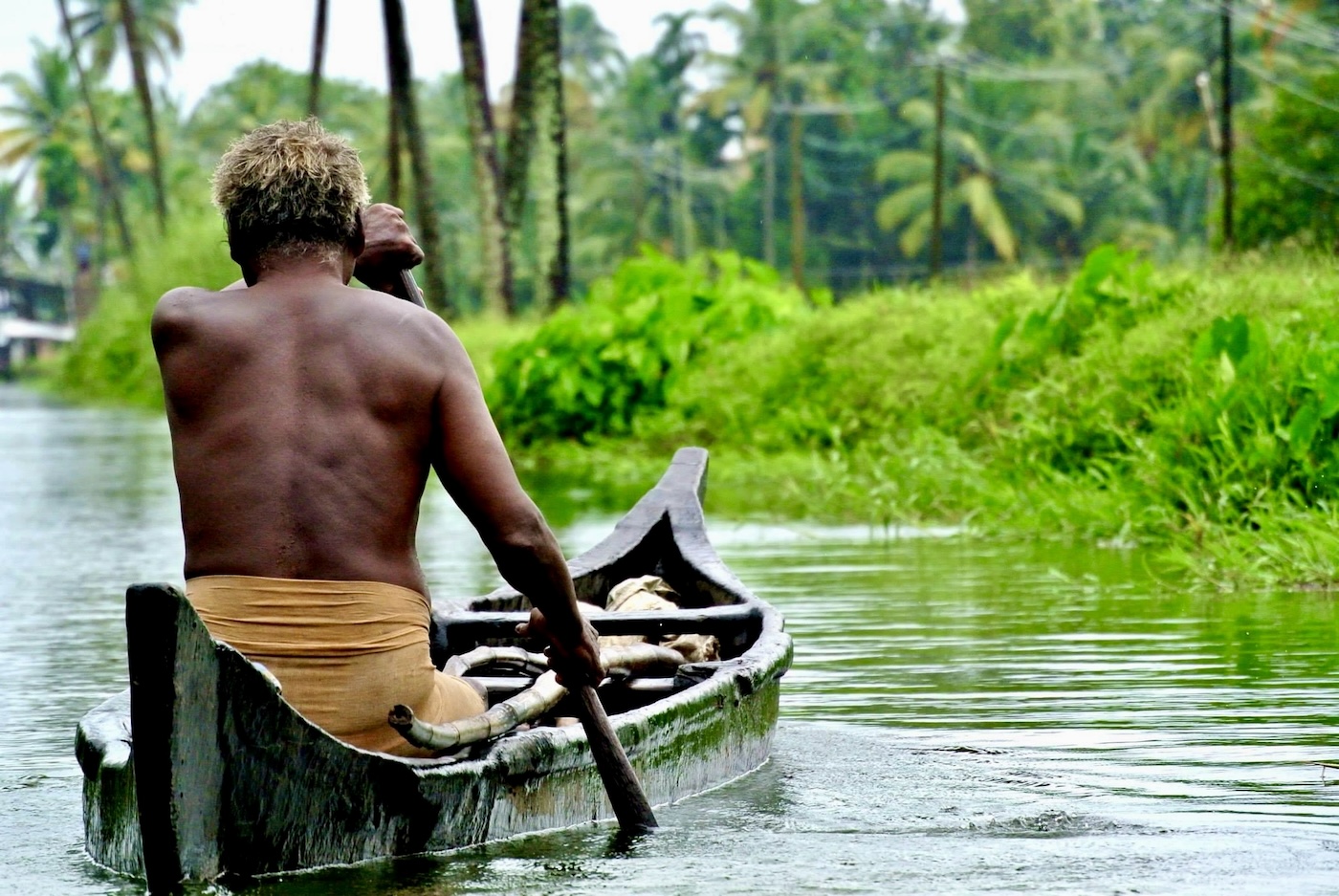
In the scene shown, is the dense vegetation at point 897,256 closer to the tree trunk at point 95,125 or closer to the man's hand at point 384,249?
the tree trunk at point 95,125

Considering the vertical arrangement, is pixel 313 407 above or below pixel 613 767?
above

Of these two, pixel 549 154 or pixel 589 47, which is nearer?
pixel 549 154

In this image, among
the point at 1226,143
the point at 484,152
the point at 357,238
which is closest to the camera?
the point at 357,238

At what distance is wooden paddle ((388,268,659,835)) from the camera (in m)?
4.50

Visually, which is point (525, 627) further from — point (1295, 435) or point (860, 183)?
point (860, 183)

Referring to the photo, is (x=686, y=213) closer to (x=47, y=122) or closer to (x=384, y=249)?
(x=47, y=122)

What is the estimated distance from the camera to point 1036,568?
32.6 feet

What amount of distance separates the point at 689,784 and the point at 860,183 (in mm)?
53970

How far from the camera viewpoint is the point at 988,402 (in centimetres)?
1322

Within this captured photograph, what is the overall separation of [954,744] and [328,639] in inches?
88.0

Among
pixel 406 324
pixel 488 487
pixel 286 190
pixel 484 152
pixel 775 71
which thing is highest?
pixel 775 71

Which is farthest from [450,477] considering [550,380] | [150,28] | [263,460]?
[150,28]

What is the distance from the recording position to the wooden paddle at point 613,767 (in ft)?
14.8

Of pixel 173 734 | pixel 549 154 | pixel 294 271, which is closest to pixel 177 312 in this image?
pixel 294 271
